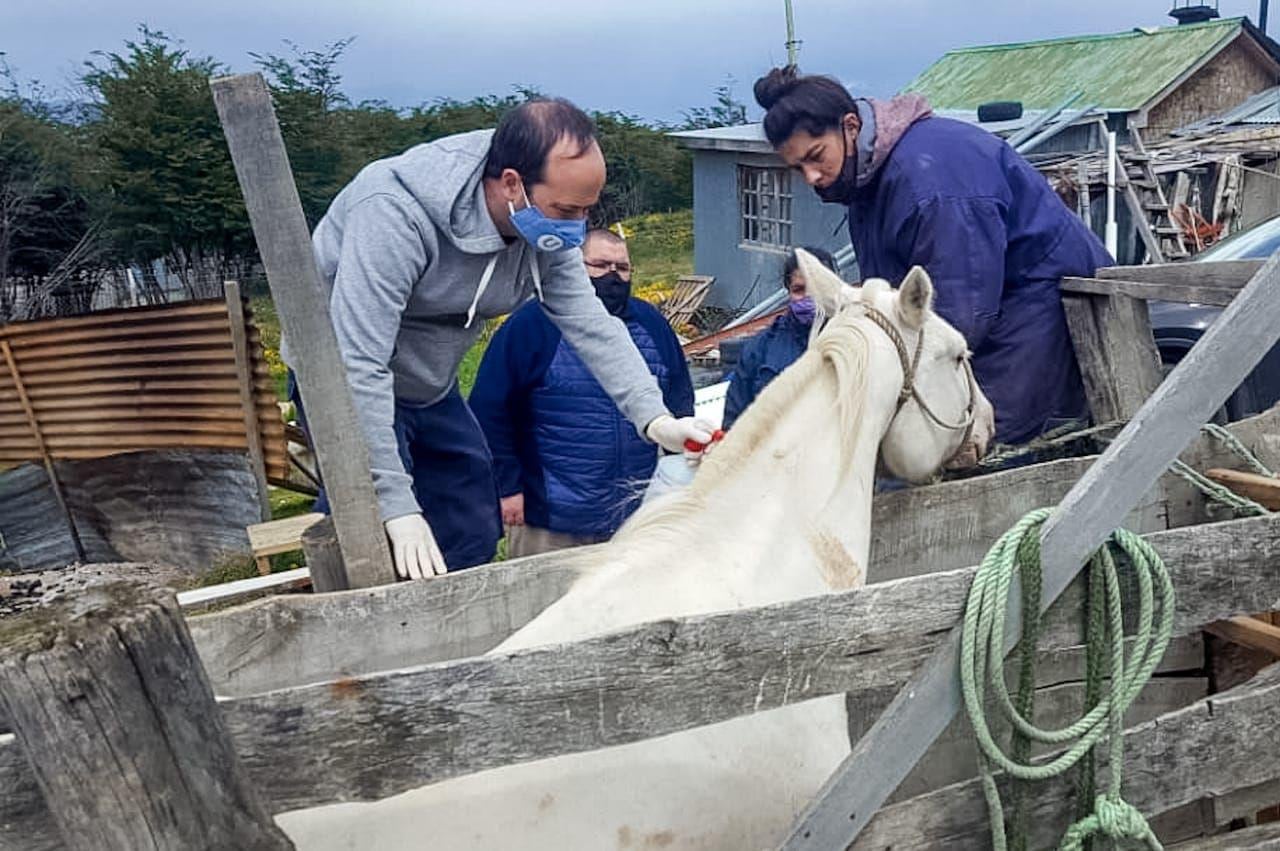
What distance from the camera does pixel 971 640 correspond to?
5.85ft

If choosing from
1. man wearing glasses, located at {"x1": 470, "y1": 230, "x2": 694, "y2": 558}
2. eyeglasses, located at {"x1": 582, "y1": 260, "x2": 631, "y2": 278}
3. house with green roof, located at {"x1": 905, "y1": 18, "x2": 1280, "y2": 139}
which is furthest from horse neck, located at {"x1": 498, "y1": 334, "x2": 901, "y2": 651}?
house with green roof, located at {"x1": 905, "y1": 18, "x2": 1280, "y2": 139}

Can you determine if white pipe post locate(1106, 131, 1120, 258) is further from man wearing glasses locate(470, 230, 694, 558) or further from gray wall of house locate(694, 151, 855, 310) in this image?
man wearing glasses locate(470, 230, 694, 558)

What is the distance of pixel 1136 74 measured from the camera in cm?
2061

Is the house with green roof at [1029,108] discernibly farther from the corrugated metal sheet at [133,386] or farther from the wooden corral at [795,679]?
the wooden corral at [795,679]

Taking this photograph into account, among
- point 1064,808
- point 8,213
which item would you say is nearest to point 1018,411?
point 1064,808

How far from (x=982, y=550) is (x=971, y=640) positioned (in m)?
1.40

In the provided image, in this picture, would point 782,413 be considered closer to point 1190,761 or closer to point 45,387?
point 1190,761

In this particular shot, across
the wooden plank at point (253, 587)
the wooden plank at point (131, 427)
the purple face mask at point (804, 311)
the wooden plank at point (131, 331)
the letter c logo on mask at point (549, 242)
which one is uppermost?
the letter c logo on mask at point (549, 242)

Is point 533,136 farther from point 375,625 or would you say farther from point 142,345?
point 142,345

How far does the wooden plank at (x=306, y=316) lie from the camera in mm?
2266

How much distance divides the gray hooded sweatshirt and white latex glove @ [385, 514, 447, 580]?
0.13ft

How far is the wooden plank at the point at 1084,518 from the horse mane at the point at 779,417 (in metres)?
0.74

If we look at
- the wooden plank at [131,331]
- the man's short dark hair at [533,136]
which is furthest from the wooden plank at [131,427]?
the man's short dark hair at [533,136]

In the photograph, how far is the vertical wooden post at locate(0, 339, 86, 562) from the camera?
871 centimetres
